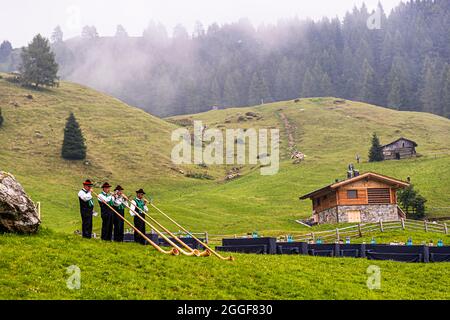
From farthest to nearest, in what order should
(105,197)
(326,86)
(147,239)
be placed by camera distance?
(326,86) → (105,197) → (147,239)

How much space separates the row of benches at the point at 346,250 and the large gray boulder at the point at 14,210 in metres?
10.8

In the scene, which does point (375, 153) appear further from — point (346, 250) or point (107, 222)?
point (107, 222)

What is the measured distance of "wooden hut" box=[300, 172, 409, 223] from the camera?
58.9m

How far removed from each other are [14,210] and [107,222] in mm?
3952

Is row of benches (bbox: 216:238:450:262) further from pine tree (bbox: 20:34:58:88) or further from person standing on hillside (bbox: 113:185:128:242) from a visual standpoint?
pine tree (bbox: 20:34:58:88)

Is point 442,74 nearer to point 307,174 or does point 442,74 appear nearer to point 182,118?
point 182,118

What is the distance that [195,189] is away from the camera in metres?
86.4

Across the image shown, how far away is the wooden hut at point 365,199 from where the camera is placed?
5891cm

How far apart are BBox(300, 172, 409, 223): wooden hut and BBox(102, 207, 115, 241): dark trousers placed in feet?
131

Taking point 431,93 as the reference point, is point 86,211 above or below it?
below

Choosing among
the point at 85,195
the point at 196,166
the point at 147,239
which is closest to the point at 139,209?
the point at 85,195

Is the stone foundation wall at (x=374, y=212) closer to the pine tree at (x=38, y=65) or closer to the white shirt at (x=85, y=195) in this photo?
the white shirt at (x=85, y=195)

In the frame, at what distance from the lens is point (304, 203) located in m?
74.9

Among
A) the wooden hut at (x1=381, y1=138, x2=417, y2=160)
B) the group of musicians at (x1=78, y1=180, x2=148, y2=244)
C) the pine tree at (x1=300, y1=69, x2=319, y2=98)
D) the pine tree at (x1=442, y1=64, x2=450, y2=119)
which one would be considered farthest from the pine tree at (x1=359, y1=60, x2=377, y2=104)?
the group of musicians at (x1=78, y1=180, x2=148, y2=244)
